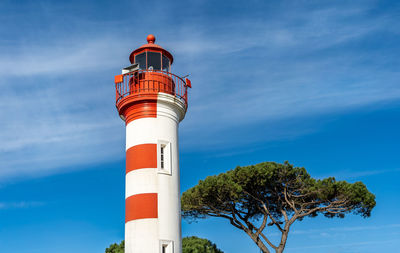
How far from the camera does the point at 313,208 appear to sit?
2850 cm

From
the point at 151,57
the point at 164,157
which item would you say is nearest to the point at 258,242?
the point at 164,157

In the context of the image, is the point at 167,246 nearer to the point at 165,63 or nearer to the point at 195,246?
the point at 165,63

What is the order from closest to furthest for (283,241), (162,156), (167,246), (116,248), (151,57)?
1. (167,246)
2. (162,156)
3. (151,57)
4. (283,241)
5. (116,248)

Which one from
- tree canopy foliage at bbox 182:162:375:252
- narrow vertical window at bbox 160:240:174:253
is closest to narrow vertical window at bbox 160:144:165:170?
narrow vertical window at bbox 160:240:174:253

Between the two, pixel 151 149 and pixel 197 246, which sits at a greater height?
pixel 151 149

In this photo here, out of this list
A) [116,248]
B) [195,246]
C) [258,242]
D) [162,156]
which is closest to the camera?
[162,156]

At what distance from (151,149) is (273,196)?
1389 cm

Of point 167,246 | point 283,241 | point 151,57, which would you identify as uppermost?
point 151,57

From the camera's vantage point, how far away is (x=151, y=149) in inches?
684

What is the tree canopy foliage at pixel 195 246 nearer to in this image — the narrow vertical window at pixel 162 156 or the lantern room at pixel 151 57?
the narrow vertical window at pixel 162 156

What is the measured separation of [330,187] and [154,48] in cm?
A: 1515

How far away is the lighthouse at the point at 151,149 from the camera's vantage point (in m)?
16.5

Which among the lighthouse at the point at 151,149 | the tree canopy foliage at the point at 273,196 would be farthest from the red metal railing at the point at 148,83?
the tree canopy foliage at the point at 273,196

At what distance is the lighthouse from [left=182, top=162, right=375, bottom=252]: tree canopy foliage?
975cm
